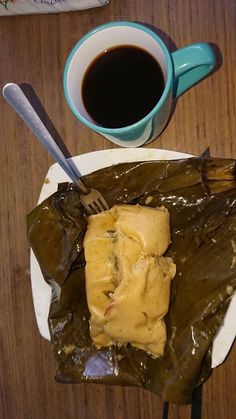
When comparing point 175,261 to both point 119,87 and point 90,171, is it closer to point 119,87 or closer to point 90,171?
point 90,171

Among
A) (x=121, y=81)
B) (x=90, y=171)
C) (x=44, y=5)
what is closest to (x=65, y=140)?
(x=90, y=171)

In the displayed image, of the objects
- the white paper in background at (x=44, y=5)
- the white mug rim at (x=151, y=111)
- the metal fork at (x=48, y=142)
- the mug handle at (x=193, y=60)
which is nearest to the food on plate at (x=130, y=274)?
the metal fork at (x=48, y=142)

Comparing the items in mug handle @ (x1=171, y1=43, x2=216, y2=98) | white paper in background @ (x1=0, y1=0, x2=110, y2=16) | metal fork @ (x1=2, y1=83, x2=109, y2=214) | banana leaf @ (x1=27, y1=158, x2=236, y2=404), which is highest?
white paper in background @ (x1=0, y1=0, x2=110, y2=16)

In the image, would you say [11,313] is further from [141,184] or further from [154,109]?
[154,109]

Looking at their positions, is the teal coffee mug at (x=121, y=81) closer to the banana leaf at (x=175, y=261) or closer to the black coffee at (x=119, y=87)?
the black coffee at (x=119, y=87)

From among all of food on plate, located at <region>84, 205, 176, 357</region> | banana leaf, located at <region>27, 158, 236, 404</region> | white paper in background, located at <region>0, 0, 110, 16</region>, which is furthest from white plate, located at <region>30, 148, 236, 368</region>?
white paper in background, located at <region>0, 0, 110, 16</region>

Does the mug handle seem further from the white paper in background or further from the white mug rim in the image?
the white paper in background
